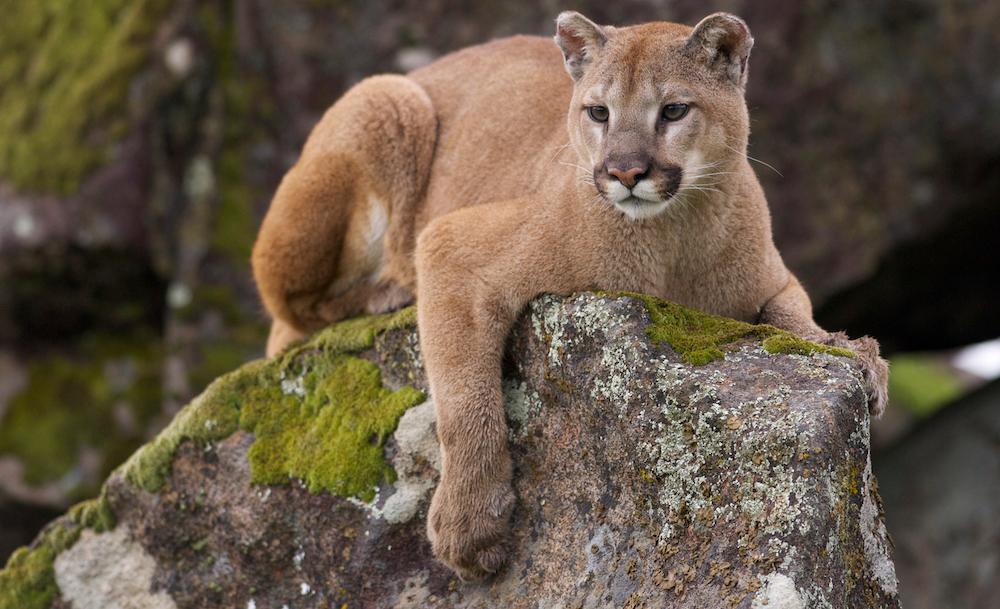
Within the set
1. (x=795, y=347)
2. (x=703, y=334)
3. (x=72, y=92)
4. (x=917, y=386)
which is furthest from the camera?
(x=917, y=386)

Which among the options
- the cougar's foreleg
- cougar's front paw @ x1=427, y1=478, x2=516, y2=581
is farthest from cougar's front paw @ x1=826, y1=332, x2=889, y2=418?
cougar's front paw @ x1=427, y1=478, x2=516, y2=581

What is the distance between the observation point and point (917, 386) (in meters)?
15.7

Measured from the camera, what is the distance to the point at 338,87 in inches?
465

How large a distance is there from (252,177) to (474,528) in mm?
7126

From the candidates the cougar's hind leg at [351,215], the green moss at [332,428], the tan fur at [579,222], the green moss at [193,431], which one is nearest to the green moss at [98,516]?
the green moss at [193,431]

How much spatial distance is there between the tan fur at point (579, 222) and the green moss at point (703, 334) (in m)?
0.45

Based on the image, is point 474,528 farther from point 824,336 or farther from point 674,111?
point 674,111

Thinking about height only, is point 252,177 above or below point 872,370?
below

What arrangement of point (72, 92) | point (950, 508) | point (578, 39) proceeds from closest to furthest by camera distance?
point (578, 39)
point (950, 508)
point (72, 92)

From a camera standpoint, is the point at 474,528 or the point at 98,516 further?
the point at 98,516

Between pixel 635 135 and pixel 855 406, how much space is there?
5.98 feet

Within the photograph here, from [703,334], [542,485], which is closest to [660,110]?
[703,334]

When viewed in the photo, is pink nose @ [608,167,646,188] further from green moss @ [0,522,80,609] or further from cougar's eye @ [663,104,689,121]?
green moss @ [0,522,80,609]

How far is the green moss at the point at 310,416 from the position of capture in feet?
20.4
